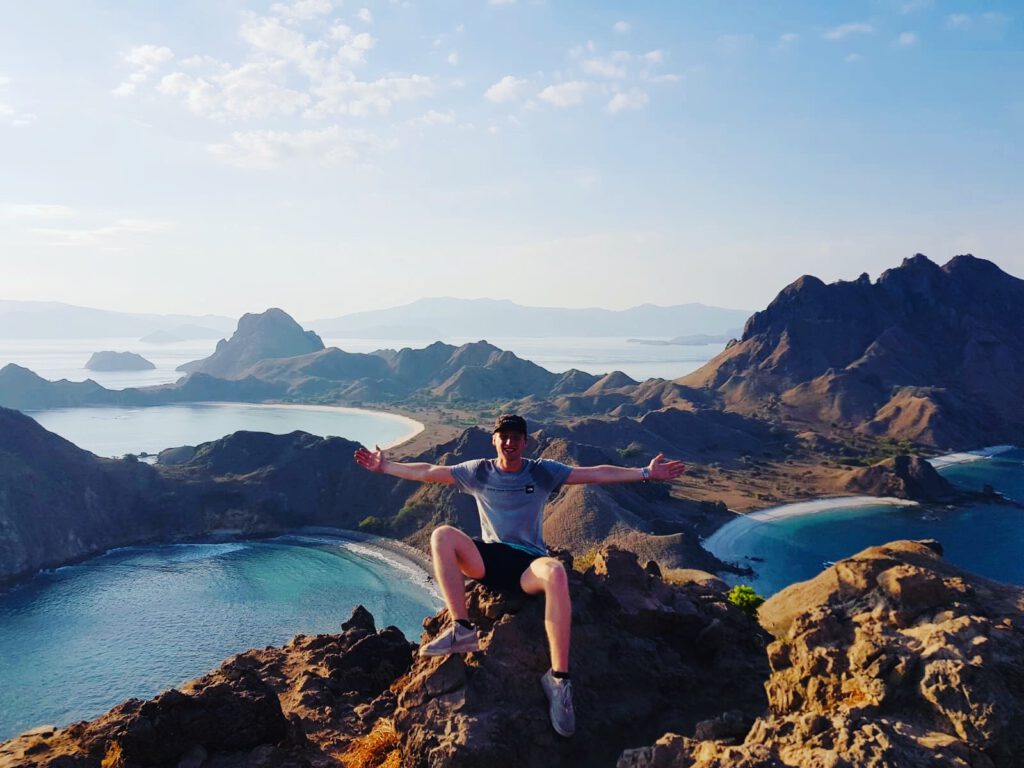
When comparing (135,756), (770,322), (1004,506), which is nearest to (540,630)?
(135,756)

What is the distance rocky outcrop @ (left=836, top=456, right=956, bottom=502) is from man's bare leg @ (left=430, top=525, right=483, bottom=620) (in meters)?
81.1

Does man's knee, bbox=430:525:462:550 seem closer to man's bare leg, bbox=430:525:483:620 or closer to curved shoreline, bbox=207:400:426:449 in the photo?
man's bare leg, bbox=430:525:483:620

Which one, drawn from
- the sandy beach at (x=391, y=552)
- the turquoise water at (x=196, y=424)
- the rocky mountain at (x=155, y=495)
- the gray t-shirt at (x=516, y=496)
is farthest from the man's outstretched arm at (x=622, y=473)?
the turquoise water at (x=196, y=424)

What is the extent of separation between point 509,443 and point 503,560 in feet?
4.41

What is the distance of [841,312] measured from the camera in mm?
140000

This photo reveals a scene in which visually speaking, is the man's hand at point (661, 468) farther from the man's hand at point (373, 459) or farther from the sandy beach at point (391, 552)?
the sandy beach at point (391, 552)

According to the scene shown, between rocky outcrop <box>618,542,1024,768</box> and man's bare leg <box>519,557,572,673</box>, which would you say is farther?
man's bare leg <box>519,557,572,673</box>

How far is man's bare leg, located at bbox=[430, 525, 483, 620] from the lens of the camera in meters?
6.84

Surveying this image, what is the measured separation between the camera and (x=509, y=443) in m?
7.14

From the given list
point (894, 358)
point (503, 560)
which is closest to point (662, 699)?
point (503, 560)

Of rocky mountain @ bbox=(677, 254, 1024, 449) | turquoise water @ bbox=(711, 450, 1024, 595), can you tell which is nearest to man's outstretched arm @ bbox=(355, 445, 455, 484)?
turquoise water @ bbox=(711, 450, 1024, 595)

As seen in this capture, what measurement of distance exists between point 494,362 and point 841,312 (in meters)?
86.2

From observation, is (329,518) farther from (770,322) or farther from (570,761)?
(770,322)

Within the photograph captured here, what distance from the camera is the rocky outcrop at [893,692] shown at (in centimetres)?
460
